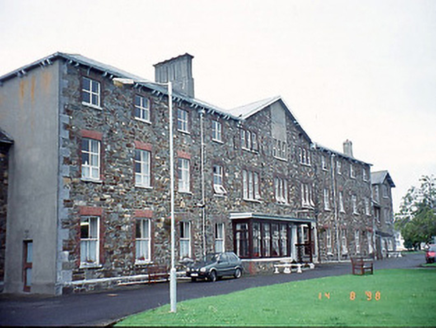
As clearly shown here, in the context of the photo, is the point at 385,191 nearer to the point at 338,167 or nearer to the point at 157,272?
the point at 338,167

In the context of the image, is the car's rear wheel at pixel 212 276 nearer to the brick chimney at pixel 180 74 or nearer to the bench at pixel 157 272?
the bench at pixel 157 272

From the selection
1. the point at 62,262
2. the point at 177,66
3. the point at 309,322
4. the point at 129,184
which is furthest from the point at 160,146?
the point at 309,322

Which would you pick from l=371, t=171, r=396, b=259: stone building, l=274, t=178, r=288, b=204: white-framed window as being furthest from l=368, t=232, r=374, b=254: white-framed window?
l=274, t=178, r=288, b=204: white-framed window

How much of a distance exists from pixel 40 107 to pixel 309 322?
48.1ft

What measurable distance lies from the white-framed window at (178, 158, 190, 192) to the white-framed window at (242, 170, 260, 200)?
17.0 ft

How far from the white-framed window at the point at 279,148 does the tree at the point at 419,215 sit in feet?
29.7

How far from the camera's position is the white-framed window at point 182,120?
25641mm

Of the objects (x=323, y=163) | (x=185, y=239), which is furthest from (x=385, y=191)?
(x=185, y=239)

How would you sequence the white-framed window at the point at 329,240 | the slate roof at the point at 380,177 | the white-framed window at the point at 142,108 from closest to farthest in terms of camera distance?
the white-framed window at the point at 142,108 → the white-framed window at the point at 329,240 → the slate roof at the point at 380,177

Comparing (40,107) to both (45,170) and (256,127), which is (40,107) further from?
(256,127)

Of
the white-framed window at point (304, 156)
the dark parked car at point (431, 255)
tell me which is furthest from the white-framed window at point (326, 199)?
the dark parked car at point (431, 255)

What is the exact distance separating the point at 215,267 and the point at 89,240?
21.1 ft

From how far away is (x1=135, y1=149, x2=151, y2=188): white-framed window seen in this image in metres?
22.8
